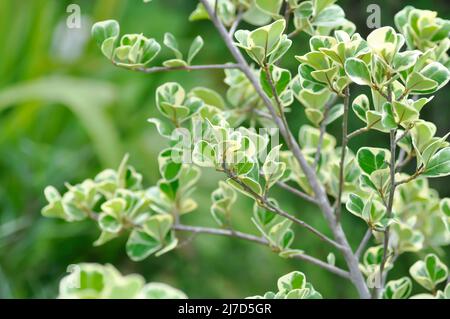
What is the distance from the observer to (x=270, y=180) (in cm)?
59

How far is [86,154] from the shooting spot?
1.88 meters

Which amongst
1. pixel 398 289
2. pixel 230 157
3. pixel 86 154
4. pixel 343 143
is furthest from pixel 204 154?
pixel 86 154

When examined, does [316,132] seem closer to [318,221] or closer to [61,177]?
[318,221]

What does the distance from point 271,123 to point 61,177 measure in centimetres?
103

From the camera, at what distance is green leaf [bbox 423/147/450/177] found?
0.56 meters

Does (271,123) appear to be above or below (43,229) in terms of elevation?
above

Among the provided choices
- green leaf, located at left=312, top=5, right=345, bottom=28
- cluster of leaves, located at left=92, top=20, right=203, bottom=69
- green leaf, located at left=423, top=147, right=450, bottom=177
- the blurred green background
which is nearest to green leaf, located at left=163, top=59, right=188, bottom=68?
cluster of leaves, located at left=92, top=20, right=203, bottom=69

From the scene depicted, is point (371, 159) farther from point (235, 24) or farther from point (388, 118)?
point (235, 24)

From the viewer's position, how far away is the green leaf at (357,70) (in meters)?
0.51

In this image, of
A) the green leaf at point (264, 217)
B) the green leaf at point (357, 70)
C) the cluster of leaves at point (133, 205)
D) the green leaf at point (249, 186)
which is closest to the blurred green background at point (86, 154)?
the cluster of leaves at point (133, 205)

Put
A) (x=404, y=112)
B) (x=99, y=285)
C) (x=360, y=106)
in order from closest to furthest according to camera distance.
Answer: (x=99, y=285), (x=404, y=112), (x=360, y=106)

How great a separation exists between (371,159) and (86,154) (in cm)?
139
